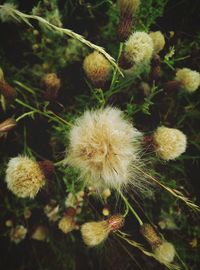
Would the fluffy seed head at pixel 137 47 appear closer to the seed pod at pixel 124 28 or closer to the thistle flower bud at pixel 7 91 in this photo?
the seed pod at pixel 124 28

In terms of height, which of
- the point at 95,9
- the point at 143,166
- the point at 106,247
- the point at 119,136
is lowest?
the point at 106,247

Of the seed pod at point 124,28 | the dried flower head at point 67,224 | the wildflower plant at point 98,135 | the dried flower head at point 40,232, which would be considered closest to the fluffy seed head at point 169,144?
the wildflower plant at point 98,135

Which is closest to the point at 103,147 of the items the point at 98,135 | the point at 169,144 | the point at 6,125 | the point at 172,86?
the point at 98,135

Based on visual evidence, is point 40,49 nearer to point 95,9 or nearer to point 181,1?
point 95,9

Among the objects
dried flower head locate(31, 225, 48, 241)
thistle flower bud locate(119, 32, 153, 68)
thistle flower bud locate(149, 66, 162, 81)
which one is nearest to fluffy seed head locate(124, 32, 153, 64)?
thistle flower bud locate(119, 32, 153, 68)

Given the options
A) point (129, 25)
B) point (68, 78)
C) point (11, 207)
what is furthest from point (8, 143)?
point (129, 25)

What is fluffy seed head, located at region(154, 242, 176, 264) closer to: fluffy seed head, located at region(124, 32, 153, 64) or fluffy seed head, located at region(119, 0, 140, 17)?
fluffy seed head, located at region(124, 32, 153, 64)
